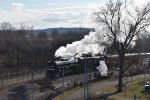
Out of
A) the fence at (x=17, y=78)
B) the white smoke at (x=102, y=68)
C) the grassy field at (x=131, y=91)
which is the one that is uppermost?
the white smoke at (x=102, y=68)

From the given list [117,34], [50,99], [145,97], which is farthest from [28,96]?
[117,34]

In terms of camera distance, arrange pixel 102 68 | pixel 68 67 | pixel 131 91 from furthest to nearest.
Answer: pixel 102 68 → pixel 68 67 → pixel 131 91

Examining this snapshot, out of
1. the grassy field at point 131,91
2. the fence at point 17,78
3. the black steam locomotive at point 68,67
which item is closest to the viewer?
the grassy field at point 131,91

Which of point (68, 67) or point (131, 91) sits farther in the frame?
point (68, 67)

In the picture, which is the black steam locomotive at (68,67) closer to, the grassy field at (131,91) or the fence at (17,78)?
the fence at (17,78)

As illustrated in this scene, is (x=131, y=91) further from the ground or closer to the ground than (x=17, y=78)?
closer to the ground

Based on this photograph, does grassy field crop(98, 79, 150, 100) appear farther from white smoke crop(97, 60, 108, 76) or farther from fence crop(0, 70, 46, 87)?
fence crop(0, 70, 46, 87)

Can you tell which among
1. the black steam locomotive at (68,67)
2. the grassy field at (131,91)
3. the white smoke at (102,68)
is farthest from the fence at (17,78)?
the grassy field at (131,91)

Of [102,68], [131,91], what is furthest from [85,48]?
[131,91]

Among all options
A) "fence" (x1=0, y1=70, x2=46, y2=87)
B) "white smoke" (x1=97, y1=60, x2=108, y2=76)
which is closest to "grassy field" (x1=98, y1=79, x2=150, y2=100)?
"white smoke" (x1=97, y1=60, x2=108, y2=76)

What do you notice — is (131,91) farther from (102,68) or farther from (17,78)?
(17,78)

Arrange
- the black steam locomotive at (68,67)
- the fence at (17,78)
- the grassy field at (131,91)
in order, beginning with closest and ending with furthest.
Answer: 1. the grassy field at (131,91)
2. the fence at (17,78)
3. the black steam locomotive at (68,67)

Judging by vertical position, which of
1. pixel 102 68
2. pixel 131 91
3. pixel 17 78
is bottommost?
pixel 131 91

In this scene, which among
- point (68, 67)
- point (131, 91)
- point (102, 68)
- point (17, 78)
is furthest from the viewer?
point (102, 68)
